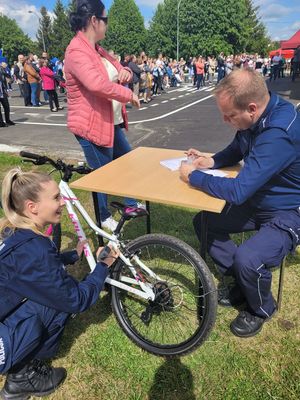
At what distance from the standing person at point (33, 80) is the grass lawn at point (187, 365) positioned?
12.2 m

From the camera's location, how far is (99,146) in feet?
10.7

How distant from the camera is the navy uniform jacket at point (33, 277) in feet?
5.83

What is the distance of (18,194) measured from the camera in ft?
6.06

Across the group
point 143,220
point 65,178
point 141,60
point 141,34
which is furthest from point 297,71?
point 141,34

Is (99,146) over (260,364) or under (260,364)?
over

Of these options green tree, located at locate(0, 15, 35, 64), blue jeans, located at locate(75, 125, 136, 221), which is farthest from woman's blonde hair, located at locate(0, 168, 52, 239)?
green tree, located at locate(0, 15, 35, 64)

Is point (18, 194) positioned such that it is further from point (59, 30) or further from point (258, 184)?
point (59, 30)

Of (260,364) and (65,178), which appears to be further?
(65,178)

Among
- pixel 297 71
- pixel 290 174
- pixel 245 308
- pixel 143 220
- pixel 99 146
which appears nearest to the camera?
pixel 290 174

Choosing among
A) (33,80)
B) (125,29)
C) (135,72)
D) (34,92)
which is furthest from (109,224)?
(125,29)

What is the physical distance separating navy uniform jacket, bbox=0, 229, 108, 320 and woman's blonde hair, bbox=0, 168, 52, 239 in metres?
0.07

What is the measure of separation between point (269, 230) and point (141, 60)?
1526cm

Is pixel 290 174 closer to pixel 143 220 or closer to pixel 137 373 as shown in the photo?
pixel 137 373

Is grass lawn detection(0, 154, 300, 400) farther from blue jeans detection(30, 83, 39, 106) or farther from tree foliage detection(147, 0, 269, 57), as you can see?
tree foliage detection(147, 0, 269, 57)
